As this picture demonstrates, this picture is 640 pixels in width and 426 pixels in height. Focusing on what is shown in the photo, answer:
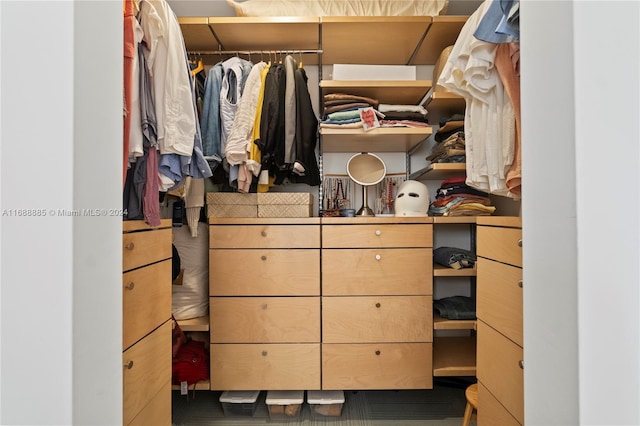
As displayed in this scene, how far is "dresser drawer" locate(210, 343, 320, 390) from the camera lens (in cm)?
168

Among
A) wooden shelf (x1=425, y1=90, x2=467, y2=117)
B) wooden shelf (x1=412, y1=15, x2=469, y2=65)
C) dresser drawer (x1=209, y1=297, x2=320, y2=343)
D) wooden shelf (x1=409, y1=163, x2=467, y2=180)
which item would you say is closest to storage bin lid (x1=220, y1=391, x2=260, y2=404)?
dresser drawer (x1=209, y1=297, x2=320, y2=343)

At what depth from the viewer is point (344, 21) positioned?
1714mm

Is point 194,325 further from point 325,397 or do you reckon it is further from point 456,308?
point 456,308

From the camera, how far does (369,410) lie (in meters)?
1.76

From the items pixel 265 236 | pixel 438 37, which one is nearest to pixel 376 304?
pixel 265 236

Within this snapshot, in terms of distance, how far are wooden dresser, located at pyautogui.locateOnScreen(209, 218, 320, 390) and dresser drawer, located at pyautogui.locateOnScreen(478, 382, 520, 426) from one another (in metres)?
0.79

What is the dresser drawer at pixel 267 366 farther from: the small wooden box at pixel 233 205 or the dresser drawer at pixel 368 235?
the small wooden box at pixel 233 205

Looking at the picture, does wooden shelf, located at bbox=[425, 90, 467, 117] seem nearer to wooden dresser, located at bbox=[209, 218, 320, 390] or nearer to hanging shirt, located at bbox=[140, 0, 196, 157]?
wooden dresser, located at bbox=[209, 218, 320, 390]

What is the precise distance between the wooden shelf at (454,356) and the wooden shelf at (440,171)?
984 millimetres

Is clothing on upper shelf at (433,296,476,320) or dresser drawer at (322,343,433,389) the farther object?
clothing on upper shelf at (433,296,476,320)
